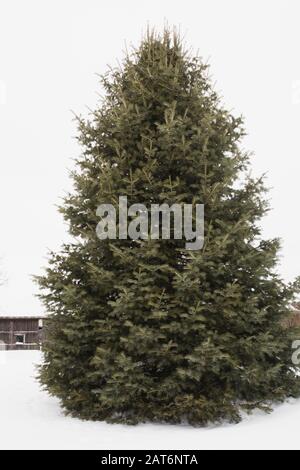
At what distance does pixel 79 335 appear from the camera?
8516 mm

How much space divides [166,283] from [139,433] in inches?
99.1

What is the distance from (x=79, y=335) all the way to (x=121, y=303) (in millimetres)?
1126

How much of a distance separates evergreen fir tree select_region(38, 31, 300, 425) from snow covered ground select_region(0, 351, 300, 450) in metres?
0.29

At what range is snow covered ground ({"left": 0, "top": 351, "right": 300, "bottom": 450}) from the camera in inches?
286

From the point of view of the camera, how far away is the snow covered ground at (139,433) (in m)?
7.26

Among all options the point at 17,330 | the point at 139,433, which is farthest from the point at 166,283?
the point at 17,330

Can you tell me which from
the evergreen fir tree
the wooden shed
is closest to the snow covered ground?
the evergreen fir tree

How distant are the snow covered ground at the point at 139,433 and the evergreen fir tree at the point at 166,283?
290 millimetres

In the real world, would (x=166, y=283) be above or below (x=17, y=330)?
above

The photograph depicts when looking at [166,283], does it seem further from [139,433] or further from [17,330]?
[17,330]

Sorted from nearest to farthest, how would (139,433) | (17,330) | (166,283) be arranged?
(139,433) < (166,283) < (17,330)

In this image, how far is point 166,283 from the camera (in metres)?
8.74
